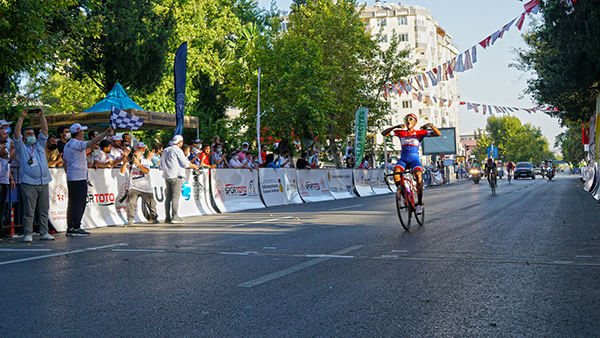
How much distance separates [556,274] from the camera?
214 inches

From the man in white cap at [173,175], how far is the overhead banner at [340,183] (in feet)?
35.0

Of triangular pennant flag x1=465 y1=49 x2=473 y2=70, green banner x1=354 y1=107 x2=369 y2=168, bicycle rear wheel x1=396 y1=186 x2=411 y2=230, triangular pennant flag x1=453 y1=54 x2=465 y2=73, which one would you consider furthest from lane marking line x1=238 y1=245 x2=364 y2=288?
green banner x1=354 y1=107 x2=369 y2=168

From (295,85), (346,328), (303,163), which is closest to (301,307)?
(346,328)

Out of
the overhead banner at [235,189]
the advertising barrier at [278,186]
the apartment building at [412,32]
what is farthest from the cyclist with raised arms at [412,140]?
the apartment building at [412,32]

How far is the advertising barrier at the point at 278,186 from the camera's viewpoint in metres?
17.7

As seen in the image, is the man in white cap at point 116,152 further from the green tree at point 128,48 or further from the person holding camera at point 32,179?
the green tree at point 128,48

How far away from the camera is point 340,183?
23469mm

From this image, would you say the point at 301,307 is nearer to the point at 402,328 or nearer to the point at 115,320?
the point at 402,328

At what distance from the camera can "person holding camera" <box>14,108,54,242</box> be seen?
29.9ft

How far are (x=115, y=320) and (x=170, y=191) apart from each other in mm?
8596

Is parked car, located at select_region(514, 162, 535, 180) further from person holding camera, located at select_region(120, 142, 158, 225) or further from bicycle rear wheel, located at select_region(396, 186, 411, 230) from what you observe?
person holding camera, located at select_region(120, 142, 158, 225)

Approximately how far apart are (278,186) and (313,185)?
9.01 feet

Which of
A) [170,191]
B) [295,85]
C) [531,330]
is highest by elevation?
[295,85]

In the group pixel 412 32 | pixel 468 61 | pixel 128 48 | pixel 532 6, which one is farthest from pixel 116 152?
pixel 412 32
